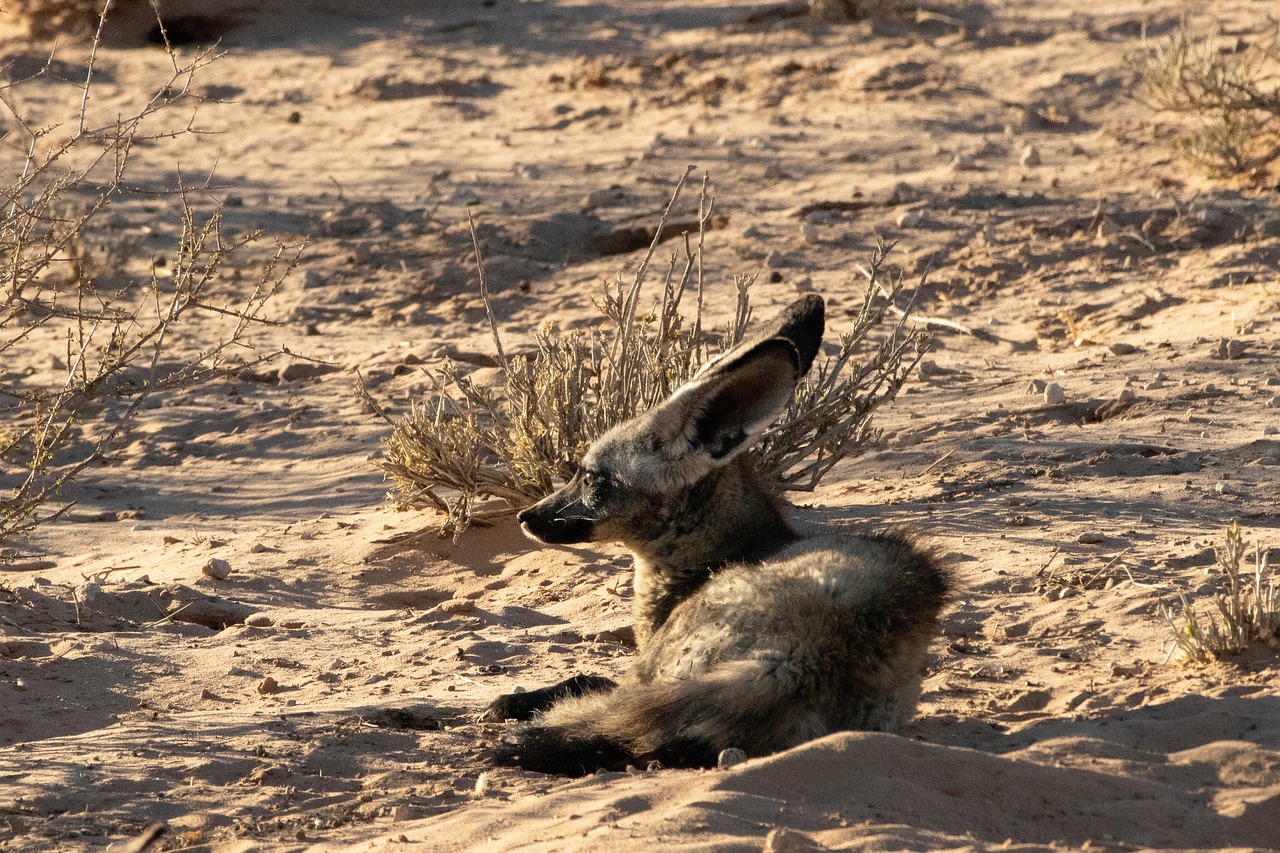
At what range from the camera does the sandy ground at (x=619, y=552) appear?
12.0 feet

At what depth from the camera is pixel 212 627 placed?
569 cm

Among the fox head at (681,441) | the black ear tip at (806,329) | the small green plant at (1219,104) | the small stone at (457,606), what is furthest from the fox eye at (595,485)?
the small green plant at (1219,104)

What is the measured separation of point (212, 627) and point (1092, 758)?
340cm

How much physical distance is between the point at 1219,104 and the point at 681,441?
7232 millimetres

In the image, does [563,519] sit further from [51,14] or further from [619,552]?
[51,14]

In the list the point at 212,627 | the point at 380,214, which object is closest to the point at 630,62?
the point at 380,214

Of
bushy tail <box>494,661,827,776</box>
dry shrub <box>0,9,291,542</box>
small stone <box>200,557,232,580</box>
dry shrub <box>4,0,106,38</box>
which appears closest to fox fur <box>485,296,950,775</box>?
bushy tail <box>494,661,827,776</box>

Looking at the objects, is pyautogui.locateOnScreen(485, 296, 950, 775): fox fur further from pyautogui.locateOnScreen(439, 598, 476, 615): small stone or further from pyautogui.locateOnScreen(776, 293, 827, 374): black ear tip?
pyautogui.locateOnScreen(439, 598, 476, 615): small stone

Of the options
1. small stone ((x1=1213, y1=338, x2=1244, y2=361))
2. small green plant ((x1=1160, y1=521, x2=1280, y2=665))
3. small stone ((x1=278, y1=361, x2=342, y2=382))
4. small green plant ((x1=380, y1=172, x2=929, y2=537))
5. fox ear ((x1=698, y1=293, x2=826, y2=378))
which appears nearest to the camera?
small green plant ((x1=1160, y1=521, x2=1280, y2=665))

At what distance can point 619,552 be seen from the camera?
6.23m

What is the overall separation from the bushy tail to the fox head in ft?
2.51

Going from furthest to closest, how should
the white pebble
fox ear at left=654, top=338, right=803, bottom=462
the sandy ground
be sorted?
the white pebble, fox ear at left=654, top=338, right=803, bottom=462, the sandy ground

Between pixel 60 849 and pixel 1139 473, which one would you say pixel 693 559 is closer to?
pixel 60 849

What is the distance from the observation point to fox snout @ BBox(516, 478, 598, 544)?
467cm
